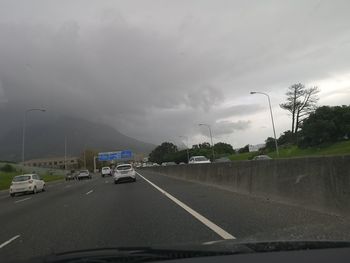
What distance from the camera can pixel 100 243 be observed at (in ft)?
31.5

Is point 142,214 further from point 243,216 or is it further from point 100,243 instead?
point 100,243

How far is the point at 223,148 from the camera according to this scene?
187875 mm

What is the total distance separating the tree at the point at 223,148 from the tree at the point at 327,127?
83462 millimetres

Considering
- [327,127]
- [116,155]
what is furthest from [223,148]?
[327,127]

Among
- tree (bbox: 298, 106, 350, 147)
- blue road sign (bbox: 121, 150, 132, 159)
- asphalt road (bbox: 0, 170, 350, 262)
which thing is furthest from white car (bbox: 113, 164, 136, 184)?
blue road sign (bbox: 121, 150, 132, 159)

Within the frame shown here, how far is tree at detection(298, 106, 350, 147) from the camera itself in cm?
9550

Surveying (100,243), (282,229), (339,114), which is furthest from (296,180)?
(339,114)

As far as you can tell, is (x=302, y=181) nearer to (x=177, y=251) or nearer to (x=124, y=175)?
(x=177, y=251)

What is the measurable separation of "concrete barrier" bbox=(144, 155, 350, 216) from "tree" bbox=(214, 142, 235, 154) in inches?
6454

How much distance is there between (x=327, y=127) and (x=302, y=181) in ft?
284

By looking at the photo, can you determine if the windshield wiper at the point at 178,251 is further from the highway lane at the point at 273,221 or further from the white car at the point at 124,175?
the white car at the point at 124,175

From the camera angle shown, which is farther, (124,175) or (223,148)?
(223,148)

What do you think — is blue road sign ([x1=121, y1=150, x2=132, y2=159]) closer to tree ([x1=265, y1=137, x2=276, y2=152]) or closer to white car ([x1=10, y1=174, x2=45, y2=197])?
tree ([x1=265, y1=137, x2=276, y2=152])

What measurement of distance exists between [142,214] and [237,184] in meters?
7.08
